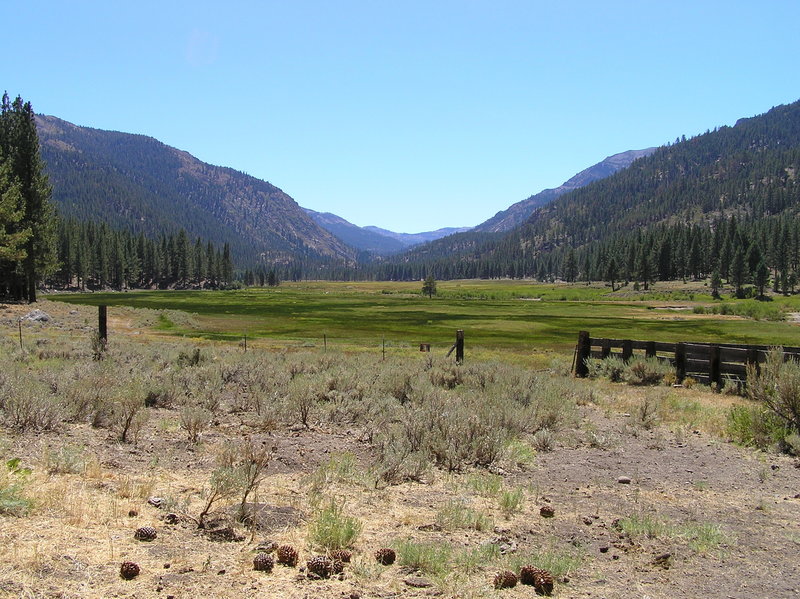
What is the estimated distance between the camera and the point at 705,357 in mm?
18719

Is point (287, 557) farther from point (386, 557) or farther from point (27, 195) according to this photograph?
point (27, 195)

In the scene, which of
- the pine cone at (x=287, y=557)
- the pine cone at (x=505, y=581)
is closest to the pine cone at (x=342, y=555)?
the pine cone at (x=287, y=557)

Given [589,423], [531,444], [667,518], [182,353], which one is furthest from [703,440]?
[182,353]

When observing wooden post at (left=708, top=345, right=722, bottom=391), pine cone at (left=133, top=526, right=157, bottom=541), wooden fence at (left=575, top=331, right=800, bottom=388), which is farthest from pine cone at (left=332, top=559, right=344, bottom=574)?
wooden post at (left=708, top=345, right=722, bottom=391)

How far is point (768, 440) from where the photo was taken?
33.2 ft

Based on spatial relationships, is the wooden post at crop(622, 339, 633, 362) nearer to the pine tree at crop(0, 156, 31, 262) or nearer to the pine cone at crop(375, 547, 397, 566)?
the pine cone at crop(375, 547, 397, 566)

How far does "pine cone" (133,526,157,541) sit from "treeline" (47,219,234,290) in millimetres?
122713

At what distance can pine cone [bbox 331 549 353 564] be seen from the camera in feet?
15.9

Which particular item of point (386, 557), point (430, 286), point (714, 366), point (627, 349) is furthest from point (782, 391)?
point (430, 286)

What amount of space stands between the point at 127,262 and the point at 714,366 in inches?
5872

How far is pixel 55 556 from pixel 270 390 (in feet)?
27.2

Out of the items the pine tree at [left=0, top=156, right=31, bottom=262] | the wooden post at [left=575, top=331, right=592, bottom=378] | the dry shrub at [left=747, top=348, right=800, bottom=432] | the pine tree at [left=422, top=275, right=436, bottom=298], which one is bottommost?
the wooden post at [left=575, top=331, right=592, bottom=378]

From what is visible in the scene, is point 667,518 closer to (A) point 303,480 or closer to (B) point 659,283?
(A) point 303,480

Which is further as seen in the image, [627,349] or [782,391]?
[627,349]
